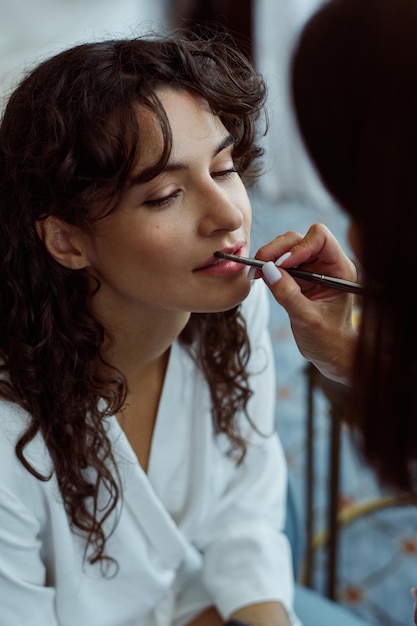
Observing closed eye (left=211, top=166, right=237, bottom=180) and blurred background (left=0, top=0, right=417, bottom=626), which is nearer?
closed eye (left=211, top=166, right=237, bottom=180)

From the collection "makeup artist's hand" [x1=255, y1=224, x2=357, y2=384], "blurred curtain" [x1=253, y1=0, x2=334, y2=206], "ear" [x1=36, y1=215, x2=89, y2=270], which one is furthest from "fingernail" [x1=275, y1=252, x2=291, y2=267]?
"blurred curtain" [x1=253, y1=0, x2=334, y2=206]

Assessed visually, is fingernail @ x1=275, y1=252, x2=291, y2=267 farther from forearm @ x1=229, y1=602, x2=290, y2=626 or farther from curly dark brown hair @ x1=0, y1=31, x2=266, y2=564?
forearm @ x1=229, y1=602, x2=290, y2=626

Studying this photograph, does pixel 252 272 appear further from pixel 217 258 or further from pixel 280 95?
pixel 280 95

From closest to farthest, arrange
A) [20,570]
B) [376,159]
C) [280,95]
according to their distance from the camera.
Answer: [376,159]
[20,570]
[280,95]

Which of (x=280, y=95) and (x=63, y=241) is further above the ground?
(x=280, y=95)

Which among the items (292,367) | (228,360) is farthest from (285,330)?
(228,360)

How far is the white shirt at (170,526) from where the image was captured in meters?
1.03

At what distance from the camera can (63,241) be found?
3.26ft

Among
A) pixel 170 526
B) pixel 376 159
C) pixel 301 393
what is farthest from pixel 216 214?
pixel 301 393

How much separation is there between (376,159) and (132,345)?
19.8 inches

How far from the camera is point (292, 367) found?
2.83 metres

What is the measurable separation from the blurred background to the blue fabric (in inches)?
3.4

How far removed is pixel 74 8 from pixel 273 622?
4.25 m

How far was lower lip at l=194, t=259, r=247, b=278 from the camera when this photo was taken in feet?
3.20
